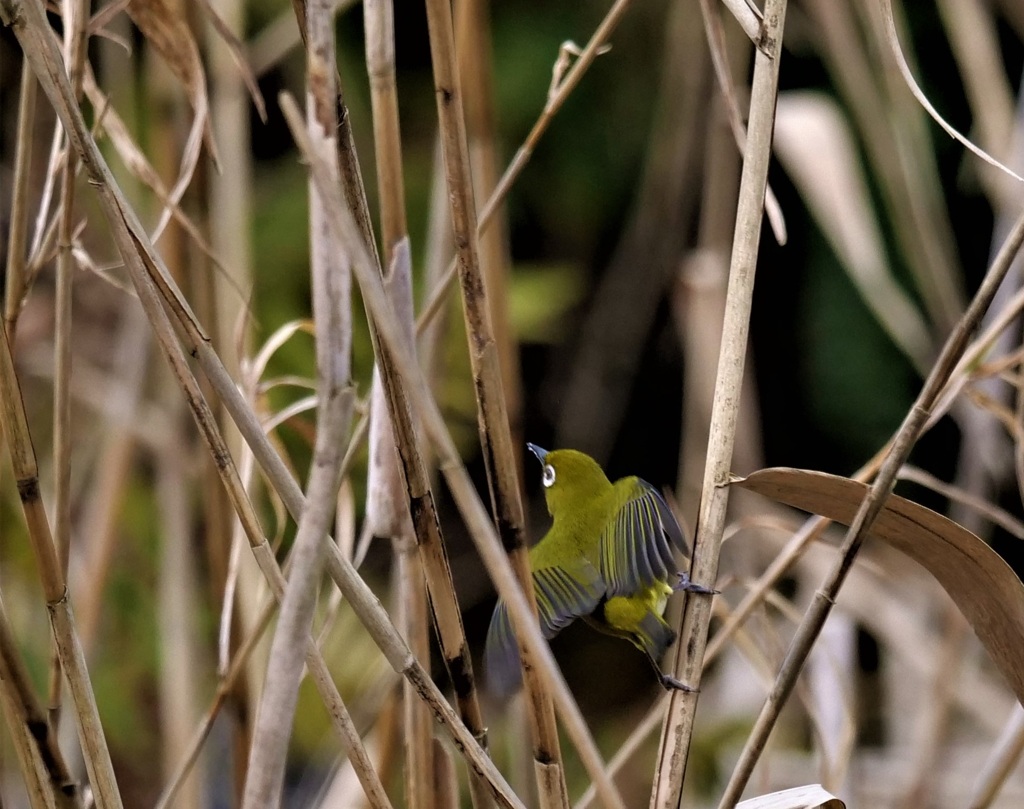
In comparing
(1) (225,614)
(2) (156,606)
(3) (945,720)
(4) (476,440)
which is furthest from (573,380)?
(1) (225,614)

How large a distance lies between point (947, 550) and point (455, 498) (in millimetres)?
226

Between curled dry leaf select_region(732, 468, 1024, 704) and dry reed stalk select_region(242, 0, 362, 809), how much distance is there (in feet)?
0.66

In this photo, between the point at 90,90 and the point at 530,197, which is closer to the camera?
the point at 90,90

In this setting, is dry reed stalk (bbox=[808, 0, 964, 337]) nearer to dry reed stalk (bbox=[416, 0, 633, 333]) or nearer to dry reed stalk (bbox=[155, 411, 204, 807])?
dry reed stalk (bbox=[416, 0, 633, 333])

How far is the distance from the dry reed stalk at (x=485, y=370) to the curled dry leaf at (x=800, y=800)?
0.10 m

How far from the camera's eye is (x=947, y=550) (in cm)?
48

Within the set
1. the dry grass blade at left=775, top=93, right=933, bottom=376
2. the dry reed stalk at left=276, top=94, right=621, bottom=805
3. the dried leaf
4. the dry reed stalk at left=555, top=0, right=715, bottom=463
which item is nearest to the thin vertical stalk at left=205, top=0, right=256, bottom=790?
the dried leaf

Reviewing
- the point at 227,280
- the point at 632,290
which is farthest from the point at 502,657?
the point at 632,290

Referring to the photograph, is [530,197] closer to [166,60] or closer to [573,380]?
[573,380]

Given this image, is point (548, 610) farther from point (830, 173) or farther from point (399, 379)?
point (830, 173)

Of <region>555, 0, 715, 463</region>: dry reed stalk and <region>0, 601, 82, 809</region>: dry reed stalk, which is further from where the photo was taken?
<region>555, 0, 715, 463</region>: dry reed stalk

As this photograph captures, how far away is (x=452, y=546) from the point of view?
194 cm

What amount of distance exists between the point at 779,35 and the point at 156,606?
1341mm

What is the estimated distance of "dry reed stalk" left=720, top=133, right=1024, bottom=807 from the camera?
399mm
